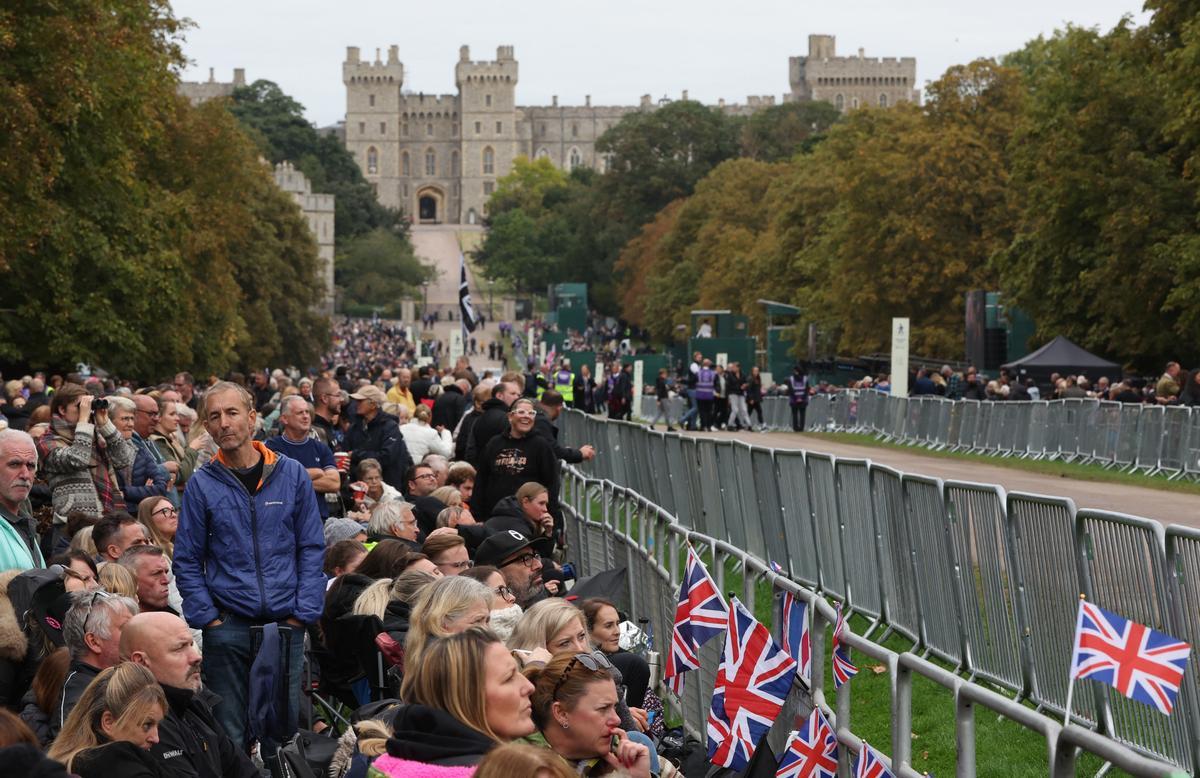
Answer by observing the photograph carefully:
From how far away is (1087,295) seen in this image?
41.6m

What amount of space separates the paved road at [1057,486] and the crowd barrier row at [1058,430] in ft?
2.72

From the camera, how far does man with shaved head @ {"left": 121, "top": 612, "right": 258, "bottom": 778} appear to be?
20.8 ft

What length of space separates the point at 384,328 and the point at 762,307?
65962 mm

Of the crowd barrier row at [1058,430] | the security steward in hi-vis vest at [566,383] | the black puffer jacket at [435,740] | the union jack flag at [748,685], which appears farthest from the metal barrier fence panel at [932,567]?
the security steward in hi-vis vest at [566,383]

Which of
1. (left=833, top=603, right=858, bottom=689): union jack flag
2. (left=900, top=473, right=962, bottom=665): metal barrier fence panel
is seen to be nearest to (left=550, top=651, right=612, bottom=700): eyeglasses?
(left=833, top=603, right=858, bottom=689): union jack flag

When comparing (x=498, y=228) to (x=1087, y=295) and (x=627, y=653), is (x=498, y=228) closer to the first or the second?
(x=1087, y=295)

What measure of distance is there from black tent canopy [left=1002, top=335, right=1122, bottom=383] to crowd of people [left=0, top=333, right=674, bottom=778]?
80.3ft

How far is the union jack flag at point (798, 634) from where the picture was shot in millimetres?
7266

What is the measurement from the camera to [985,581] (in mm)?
9586

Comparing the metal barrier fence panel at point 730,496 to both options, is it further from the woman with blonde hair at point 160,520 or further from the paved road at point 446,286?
the paved road at point 446,286

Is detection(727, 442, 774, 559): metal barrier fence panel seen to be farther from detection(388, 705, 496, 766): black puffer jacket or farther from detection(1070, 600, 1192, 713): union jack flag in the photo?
detection(388, 705, 496, 766): black puffer jacket

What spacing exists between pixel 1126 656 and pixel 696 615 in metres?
2.69

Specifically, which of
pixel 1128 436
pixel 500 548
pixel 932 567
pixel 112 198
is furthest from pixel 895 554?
pixel 112 198

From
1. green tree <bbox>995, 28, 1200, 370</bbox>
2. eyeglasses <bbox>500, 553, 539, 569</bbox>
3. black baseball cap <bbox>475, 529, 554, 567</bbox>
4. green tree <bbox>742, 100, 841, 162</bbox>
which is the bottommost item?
eyeglasses <bbox>500, 553, 539, 569</bbox>
